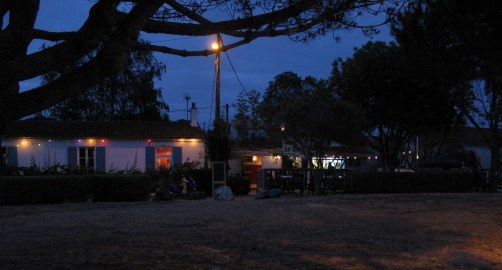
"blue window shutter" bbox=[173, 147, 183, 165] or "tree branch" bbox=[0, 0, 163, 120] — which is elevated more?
"tree branch" bbox=[0, 0, 163, 120]

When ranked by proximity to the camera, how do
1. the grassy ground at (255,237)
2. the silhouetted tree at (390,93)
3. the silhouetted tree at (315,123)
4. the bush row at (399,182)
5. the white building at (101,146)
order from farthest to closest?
the white building at (101,146) → the silhouetted tree at (390,93) → the bush row at (399,182) → the silhouetted tree at (315,123) → the grassy ground at (255,237)

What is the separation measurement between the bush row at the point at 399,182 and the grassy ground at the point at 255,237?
5.83 meters

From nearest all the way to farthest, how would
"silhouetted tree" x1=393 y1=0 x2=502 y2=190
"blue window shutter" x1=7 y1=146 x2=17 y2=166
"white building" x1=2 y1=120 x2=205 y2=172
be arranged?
"silhouetted tree" x1=393 y1=0 x2=502 y2=190
"blue window shutter" x1=7 y1=146 x2=17 y2=166
"white building" x1=2 y1=120 x2=205 y2=172

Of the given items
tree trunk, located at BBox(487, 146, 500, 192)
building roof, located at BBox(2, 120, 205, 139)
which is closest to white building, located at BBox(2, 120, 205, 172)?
building roof, located at BBox(2, 120, 205, 139)

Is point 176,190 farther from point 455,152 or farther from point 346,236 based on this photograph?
point 455,152

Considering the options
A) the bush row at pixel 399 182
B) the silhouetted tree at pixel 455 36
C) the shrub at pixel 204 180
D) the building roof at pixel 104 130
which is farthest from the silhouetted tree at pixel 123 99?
the silhouetted tree at pixel 455 36

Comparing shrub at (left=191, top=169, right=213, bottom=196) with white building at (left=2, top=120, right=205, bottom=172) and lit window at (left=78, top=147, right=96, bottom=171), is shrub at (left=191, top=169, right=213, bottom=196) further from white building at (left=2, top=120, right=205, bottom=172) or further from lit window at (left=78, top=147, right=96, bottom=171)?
lit window at (left=78, top=147, right=96, bottom=171)

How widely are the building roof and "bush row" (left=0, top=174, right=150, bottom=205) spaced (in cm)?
933

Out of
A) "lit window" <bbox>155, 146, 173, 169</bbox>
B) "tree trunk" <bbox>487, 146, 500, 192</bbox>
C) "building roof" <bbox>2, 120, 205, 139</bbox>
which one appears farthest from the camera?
"lit window" <bbox>155, 146, 173, 169</bbox>

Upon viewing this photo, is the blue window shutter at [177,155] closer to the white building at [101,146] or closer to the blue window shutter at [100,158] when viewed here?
the white building at [101,146]

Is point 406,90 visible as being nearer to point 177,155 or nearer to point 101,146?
point 177,155

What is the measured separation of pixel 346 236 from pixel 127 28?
17.6ft

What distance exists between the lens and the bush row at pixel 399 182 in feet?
66.6

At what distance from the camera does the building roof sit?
26.5 m
